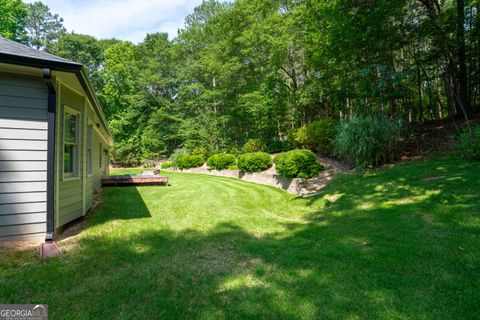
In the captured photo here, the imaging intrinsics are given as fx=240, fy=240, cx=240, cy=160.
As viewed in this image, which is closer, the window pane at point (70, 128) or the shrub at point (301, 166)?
the window pane at point (70, 128)

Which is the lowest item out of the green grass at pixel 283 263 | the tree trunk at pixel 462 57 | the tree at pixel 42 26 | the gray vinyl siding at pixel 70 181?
the green grass at pixel 283 263

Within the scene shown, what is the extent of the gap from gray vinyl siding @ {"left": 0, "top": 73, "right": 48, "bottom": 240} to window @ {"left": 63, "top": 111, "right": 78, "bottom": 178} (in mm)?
824

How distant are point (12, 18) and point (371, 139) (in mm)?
28176

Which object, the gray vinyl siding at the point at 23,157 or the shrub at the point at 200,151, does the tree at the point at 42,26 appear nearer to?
the shrub at the point at 200,151

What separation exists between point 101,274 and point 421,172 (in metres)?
6.71

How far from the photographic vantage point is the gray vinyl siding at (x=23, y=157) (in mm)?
3383

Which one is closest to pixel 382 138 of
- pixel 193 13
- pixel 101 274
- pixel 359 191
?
pixel 359 191

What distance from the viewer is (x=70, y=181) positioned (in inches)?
170

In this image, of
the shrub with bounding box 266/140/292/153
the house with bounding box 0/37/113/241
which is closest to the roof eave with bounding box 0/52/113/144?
the house with bounding box 0/37/113/241

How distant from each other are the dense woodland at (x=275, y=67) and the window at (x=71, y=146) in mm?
8336

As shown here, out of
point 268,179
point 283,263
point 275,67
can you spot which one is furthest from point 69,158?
point 275,67

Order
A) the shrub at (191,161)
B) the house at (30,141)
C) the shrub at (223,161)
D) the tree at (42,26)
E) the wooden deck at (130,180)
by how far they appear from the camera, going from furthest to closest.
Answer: the tree at (42,26), the shrub at (191,161), the shrub at (223,161), the wooden deck at (130,180), the house at (30,141)

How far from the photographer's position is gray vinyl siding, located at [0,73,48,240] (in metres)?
3.38

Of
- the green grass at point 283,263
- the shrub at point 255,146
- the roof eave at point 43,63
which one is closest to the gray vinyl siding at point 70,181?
the green grass at point 283,263
